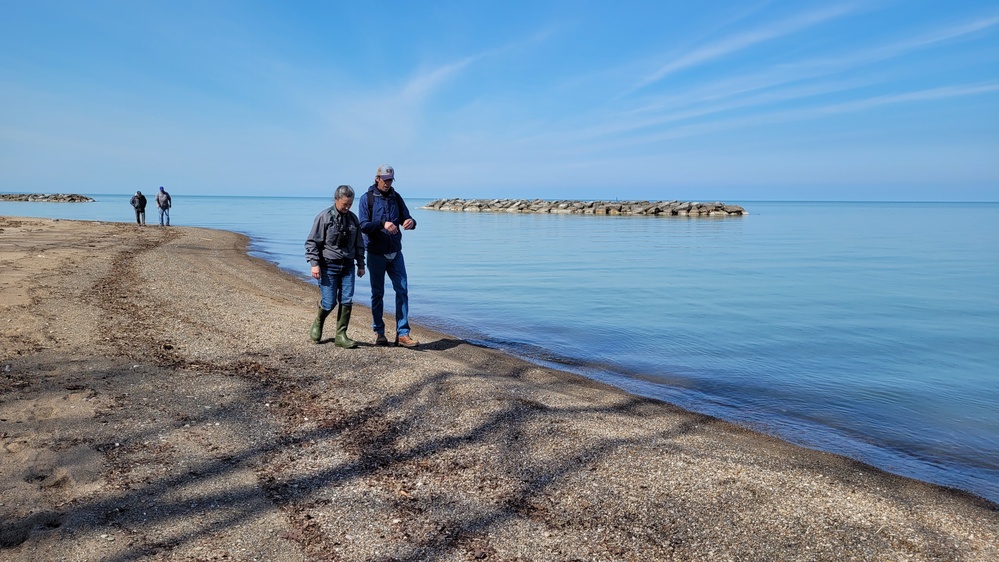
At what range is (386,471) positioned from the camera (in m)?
4.74

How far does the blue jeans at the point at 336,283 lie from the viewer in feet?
27.3

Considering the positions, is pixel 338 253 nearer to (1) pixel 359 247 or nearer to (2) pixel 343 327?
(1) pixel 359 247

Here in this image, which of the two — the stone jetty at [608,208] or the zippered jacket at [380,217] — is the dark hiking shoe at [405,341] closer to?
the zippered jacket at [380,217]

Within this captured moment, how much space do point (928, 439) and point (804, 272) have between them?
1695 centimetres

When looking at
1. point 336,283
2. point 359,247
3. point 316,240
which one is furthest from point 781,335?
point 316,240

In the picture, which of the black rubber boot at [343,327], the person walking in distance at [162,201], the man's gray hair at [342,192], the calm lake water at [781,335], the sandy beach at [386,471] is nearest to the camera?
the sandy beach at [386,471]

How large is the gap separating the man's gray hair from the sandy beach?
2.01 meters

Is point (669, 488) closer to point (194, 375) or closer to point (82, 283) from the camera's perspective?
point (194, 375)

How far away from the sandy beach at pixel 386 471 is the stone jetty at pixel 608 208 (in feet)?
256

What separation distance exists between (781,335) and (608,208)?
2925 inches

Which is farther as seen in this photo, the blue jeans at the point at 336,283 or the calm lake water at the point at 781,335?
the blue jeans at the point at 336,283

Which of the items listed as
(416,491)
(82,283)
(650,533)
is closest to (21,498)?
(416,491)

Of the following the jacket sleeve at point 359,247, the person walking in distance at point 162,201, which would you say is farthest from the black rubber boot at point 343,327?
the person walking in distance at point 162,201

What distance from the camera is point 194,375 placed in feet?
22.9
